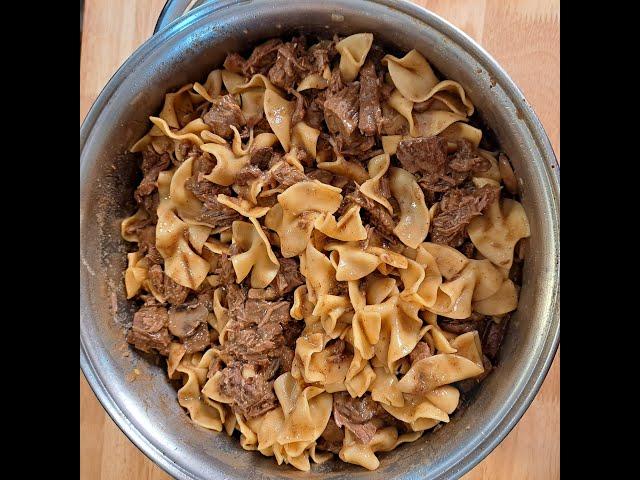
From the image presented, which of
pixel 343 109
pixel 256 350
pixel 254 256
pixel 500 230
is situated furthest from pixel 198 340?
pixel 500 230

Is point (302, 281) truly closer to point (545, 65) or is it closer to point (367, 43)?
point (367, 43)

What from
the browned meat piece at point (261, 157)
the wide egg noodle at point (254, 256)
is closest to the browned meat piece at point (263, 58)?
→ the browned meat piece at point (261, 157)

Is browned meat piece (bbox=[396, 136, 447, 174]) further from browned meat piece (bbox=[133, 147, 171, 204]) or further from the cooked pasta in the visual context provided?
browned meat piece (bbox=[133, 147, 171, 204])

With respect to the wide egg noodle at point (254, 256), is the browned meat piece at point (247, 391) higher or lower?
lower

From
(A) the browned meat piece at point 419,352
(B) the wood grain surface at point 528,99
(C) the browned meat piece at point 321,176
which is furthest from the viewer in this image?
(B) the wood grain surface at point 528,99

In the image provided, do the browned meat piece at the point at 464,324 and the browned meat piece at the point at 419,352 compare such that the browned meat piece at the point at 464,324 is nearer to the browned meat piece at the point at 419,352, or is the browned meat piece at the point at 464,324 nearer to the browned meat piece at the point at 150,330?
the browned meat piece at the point at 419,352

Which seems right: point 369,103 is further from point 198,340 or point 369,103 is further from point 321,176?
point 198,340

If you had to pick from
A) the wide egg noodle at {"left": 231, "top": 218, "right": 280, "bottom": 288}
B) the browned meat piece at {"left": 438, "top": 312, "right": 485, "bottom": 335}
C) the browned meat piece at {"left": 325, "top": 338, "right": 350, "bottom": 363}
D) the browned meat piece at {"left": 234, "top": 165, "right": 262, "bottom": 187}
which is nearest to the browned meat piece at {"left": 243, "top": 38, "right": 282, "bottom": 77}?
the browned meat piece at {"left": 234, "top": 165, "right": 262, "bottom": 187}
